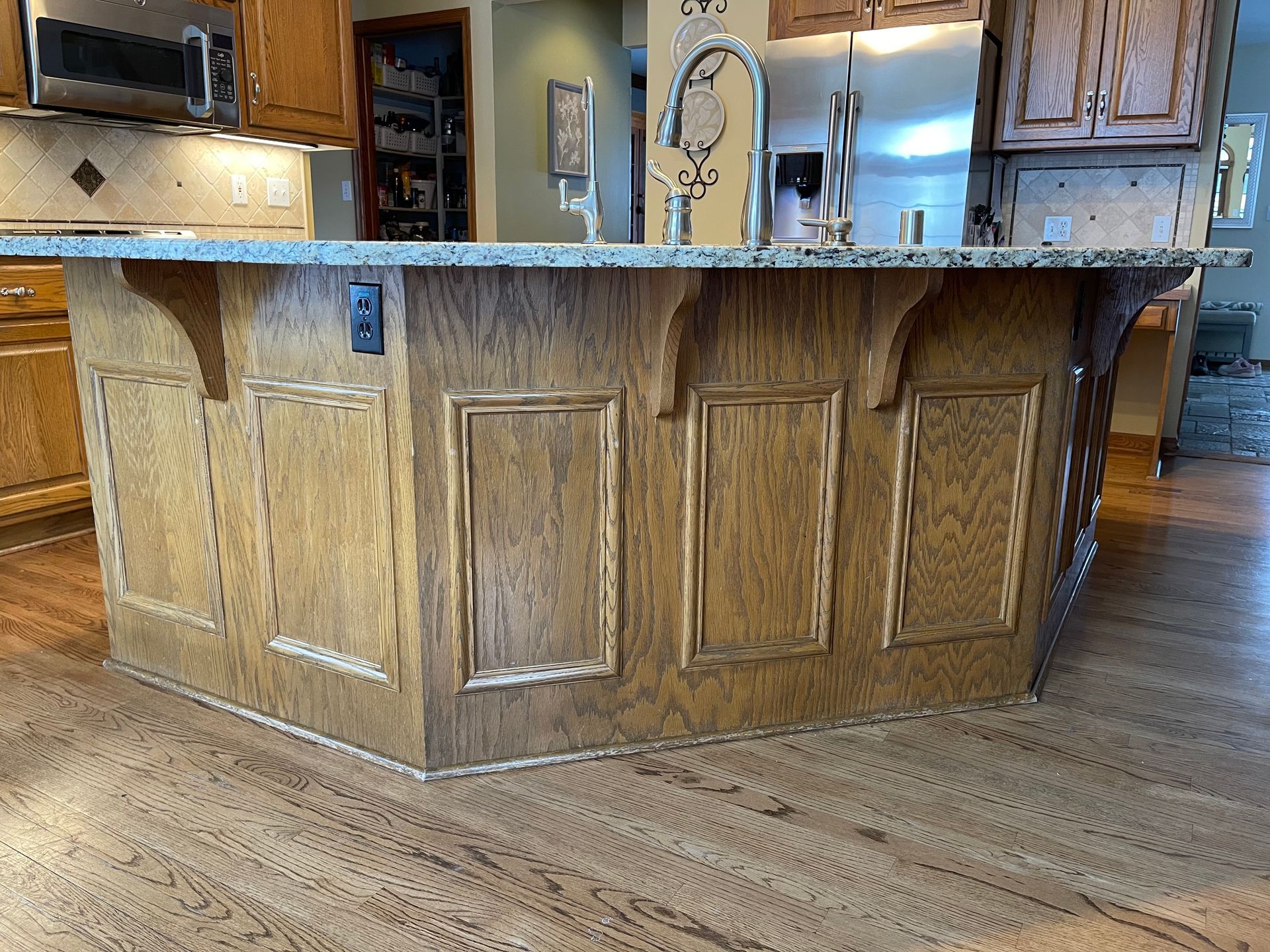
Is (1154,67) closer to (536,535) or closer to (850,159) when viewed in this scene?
(850,159)

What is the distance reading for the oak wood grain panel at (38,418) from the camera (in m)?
2.88

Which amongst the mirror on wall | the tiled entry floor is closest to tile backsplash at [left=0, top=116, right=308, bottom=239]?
the tiled entry floor

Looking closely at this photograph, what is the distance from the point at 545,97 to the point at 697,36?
142 centimetres

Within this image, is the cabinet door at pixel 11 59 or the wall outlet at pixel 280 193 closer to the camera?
the cabinet door at pixel 11 59

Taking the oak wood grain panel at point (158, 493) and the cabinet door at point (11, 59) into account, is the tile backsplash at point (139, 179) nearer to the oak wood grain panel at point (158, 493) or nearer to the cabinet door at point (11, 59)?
the cabinet door at point (11, 59)

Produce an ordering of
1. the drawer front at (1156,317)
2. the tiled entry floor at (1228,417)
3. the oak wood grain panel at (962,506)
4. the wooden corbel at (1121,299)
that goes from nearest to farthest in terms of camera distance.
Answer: the oak wood grain panel at (962,506)
the wooden corbel at (1121,299)
the drawer front at (1156,317)
the tiled entry floor at (1228,417)

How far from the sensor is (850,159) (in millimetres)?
3887

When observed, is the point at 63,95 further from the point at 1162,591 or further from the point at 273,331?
the point at 1162,591

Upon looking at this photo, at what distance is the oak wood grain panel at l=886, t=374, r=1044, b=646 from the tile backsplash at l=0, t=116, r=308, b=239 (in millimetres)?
3072

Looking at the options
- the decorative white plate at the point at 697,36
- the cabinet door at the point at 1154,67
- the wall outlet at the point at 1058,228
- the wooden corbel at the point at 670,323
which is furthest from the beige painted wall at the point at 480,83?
the wooden corbel at the point at 670,323

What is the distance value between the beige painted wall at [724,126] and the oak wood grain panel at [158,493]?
115 inches

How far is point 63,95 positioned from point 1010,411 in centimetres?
301

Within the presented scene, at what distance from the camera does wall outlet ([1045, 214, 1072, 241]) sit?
438cm

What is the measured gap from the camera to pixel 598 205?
7.32 ft
